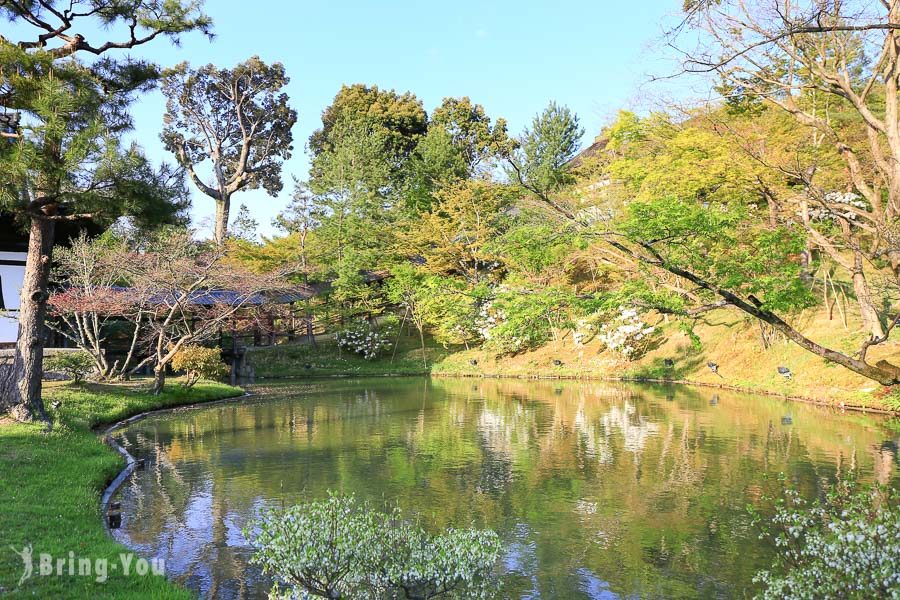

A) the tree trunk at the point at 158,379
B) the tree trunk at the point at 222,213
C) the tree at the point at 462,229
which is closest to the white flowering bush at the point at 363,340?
the tree at the point at 462,229

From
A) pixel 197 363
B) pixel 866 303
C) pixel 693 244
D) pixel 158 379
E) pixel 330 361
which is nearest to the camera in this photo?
pixel 693 244

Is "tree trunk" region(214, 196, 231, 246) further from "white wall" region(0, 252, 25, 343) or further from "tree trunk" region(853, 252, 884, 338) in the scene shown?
"tree trunk" region(853, 252, 884, 338)

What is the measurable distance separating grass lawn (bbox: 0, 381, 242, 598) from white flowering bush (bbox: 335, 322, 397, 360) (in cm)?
2072

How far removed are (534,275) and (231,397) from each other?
16.3 metres

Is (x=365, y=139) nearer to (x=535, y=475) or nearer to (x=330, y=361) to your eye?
(x=330, y=361)

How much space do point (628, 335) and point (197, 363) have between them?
60.0 ft

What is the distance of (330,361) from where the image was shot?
3559 centimetres

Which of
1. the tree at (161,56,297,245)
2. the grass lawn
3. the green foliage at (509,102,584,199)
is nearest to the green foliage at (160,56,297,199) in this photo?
the tree at (161,56,297,245)

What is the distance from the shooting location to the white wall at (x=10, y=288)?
66.4ft

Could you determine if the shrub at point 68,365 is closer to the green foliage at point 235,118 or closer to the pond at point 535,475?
the pond at point 535,475

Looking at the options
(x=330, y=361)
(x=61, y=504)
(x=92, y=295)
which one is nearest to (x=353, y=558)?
(x=61, y=504)

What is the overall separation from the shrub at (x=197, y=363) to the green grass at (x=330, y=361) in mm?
8632

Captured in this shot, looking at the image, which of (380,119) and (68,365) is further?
(380,119)

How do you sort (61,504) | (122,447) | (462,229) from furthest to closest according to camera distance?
(462,229) < (122,447) < (61,504)
